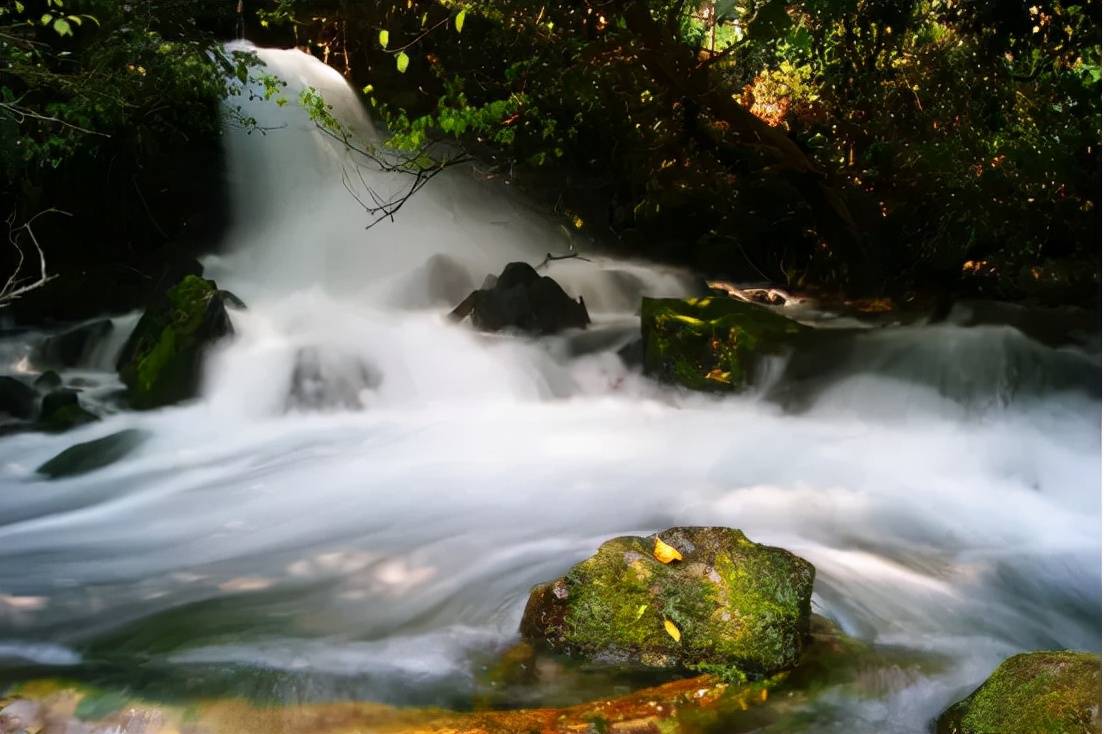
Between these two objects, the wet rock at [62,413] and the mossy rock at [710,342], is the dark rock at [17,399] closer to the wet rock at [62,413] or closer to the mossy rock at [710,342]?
the wet rock at [62,413]

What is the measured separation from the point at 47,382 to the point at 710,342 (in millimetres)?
6075

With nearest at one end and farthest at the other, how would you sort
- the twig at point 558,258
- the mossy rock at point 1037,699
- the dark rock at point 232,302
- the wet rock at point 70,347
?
the mossy rock at point 1037,699 → the wet rock at point 70,347 → the dark rock at point 232,302 → the twig at point 558,258

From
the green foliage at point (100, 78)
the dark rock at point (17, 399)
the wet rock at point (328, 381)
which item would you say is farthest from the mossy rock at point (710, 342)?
the dark rock at point (17, 399)

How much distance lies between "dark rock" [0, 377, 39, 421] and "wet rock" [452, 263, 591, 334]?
3.98m

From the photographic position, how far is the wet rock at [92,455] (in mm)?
6496

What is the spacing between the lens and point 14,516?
5750mm

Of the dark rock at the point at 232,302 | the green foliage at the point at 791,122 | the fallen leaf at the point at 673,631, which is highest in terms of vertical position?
the green foliage at the point at 791,122

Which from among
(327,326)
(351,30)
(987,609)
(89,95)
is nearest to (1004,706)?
(987,609)

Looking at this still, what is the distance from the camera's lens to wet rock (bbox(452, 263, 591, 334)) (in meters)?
8.43

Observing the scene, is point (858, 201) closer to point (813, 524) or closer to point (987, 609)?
point (813, 524)

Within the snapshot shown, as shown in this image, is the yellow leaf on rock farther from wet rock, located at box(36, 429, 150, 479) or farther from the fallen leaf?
wet rock, located at box(36, 429, 150, 479)

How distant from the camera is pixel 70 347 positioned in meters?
8.67

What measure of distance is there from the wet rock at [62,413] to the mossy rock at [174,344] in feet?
1.38

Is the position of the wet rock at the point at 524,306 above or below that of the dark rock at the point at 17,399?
above
